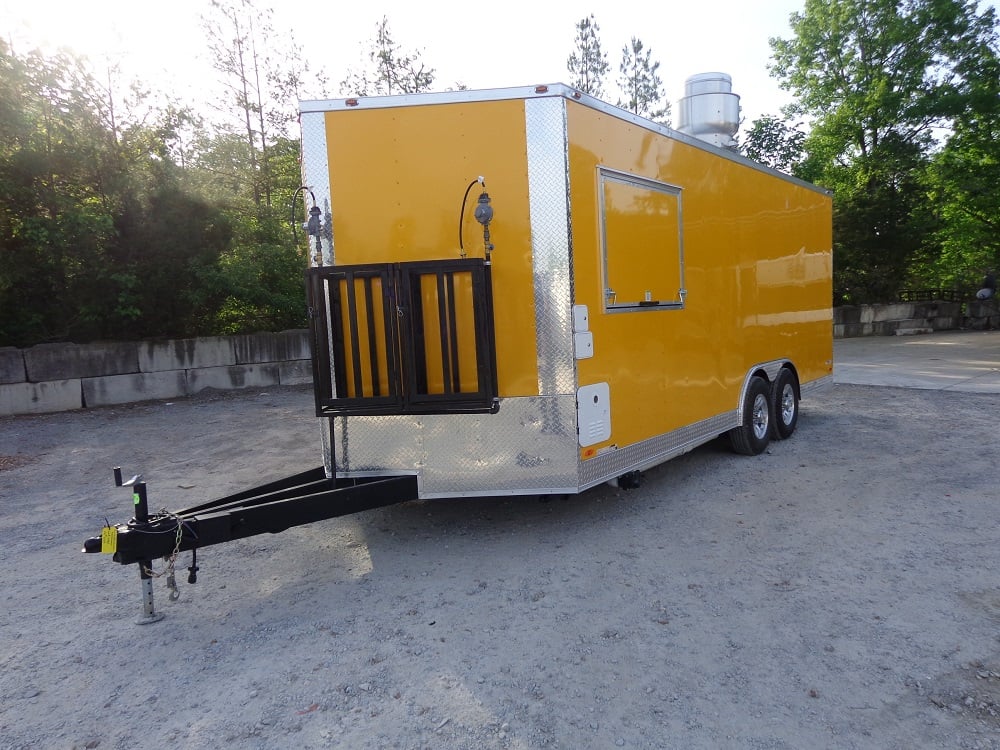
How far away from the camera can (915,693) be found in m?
2.79

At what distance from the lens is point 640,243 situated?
5051 mm

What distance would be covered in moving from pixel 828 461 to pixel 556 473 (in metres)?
3.68

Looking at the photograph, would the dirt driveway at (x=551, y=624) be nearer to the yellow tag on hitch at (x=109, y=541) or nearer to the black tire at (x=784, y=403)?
the yellow tag on hitch at (x=109, y=541)

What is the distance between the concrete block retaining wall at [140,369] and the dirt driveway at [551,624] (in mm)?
5203

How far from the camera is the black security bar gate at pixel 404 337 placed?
13.9ft

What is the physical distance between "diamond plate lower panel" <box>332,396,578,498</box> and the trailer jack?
6.7 inches

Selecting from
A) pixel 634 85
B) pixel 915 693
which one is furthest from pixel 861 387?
pixel 634 85

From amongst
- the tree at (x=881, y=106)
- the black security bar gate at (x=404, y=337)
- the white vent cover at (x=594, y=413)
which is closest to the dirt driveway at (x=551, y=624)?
the white vent cover at (x=594, y=413)

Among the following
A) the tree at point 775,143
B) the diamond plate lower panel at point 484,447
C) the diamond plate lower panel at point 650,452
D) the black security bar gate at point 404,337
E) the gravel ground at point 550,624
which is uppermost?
the tree at point 775,143

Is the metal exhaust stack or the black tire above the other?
the metal exhaust stack

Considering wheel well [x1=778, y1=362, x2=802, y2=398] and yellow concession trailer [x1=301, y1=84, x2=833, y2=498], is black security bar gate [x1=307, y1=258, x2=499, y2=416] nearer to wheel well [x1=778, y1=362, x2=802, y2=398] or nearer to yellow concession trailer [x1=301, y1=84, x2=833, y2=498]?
yellow concession trailer [x1=301, y1=84, x2=833, y2=498]

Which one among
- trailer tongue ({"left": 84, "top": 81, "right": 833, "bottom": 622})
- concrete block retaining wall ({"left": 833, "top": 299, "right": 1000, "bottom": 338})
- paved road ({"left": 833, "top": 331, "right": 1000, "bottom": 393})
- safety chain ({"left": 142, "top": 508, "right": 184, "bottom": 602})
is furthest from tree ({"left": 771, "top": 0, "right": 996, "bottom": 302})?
safety chain ({"left": 142, "top": 508, "right": 184, "bottom": 602})

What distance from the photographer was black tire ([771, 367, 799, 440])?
738cm

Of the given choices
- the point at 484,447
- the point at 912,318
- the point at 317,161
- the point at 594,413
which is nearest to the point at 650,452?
the point at 594,413
